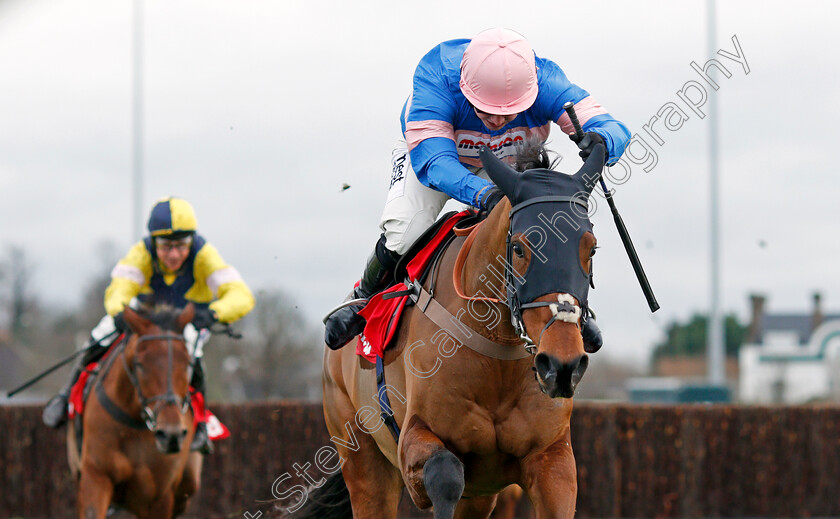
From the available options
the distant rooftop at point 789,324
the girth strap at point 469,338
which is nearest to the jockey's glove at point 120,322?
the girth strap at point 469,338

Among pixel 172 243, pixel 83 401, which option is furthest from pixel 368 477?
pixel 83 401

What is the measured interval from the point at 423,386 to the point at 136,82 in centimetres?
1708

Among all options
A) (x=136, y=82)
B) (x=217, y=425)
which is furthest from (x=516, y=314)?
(x=136, y=82)

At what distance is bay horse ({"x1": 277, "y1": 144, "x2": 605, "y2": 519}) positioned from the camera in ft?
11.6

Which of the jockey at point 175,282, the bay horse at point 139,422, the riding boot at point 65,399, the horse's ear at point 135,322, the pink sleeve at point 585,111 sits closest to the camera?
the pink sleeve at point 585,111

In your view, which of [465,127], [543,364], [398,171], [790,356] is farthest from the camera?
[790,356]

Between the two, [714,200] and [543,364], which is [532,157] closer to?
[543,364]

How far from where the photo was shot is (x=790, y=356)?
56875mm

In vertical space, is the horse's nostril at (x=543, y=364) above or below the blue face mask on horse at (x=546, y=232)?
below

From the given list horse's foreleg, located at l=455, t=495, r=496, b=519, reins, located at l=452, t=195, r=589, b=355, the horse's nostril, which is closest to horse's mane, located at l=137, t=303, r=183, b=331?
horse's foreleg, located at l=455, t=495, r=496, b=519

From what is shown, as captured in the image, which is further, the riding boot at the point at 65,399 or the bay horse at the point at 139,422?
the riding boot at the point at 65,399

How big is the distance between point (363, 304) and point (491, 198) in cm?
141

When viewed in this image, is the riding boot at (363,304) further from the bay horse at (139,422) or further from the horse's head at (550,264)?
the bay horse at (139,422)

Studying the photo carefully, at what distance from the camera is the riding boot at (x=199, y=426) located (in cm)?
810
